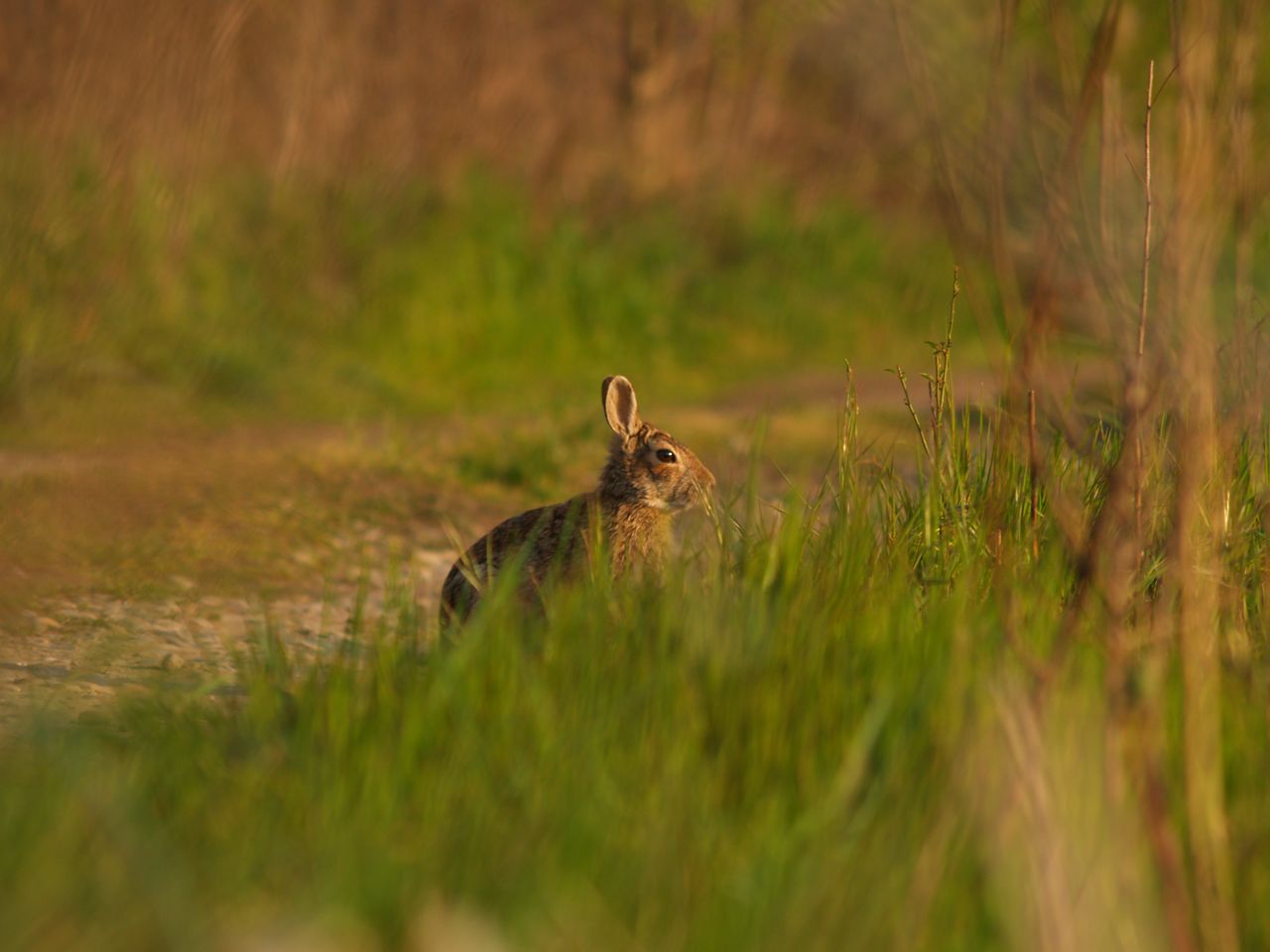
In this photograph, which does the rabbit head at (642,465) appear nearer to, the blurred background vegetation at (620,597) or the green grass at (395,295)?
the blurred background vegetation at (620,597)

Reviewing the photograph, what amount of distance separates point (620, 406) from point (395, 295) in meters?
4.75

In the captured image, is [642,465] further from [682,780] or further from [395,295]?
[395,295]

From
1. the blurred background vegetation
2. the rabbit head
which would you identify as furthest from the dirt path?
the rabbit head

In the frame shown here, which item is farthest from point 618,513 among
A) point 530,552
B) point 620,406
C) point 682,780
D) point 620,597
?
point 682,780

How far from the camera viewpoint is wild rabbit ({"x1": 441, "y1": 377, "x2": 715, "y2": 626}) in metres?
5.07

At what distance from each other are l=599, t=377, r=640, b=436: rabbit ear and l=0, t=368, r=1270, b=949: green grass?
5.58 ft

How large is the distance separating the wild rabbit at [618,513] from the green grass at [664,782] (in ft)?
3.40

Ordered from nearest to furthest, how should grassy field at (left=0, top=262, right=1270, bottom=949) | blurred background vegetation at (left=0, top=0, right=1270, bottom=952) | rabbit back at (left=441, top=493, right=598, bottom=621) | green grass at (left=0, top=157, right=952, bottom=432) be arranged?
grassy field at (left=0, top=262, right=1270, bottom=949) < blurred background vegetation at (left=0, top=0, right=1270, bottom=952) < rabbit back at (left=441, top=493, right=598, bottom=621) < green grass at (left=0, top=157, right=952, bottom=432)

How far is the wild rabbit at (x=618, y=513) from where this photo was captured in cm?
507

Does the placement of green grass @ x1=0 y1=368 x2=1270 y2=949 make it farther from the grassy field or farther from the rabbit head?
the rabbit head

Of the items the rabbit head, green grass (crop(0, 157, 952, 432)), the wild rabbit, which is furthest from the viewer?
green grass (crop(0, 157, 952, 432))

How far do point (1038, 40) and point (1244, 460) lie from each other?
875cm

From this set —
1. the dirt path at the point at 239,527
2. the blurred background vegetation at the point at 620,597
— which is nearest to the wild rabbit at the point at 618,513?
the dirt path at the point at 239,527

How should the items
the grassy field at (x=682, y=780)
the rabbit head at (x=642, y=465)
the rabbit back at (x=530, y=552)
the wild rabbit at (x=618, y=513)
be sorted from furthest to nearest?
1. the rabbit head at (x=642, y=465)
2. the wild rabbit at (x=618, y=513)
3. the rabbit back at (x=530, y=552)
4. the grassy field at (x=682, y=780)
